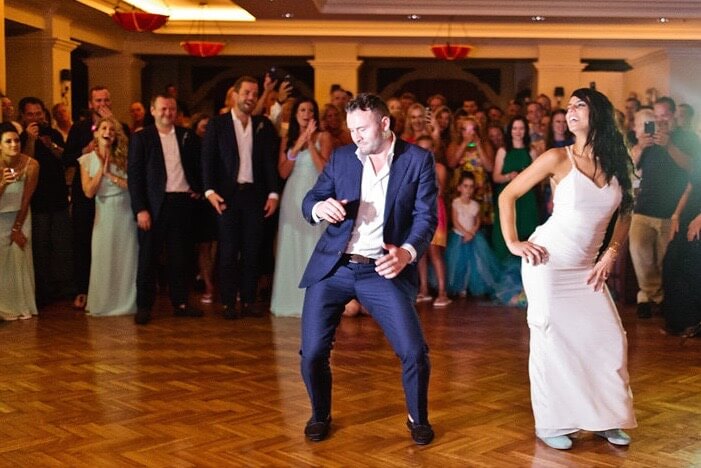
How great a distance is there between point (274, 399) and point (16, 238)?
9.78 ft

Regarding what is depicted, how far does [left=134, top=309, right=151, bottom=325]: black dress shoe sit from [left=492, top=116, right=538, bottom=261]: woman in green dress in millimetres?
2729

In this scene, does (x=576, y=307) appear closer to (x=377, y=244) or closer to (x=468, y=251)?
(x=377, y=244)

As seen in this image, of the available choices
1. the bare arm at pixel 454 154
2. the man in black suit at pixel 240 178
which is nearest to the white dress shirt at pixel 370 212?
the man in black suit at pixel 240 178

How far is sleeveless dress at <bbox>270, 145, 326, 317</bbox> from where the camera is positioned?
6773 millimetres

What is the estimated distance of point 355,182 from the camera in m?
3.74

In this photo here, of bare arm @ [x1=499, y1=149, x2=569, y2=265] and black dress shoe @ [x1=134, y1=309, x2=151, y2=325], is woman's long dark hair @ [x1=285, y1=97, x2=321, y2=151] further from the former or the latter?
bare arm @ [x1=499, y1=149, x2=569, y2=265]

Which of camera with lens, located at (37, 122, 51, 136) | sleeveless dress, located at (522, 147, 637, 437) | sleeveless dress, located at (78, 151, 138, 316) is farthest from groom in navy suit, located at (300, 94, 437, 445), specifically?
camera with lens, located at (37, 122, 51, 136)

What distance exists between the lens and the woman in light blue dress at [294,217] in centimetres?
676

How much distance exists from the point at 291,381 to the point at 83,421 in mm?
1088

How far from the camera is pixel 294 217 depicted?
678 cm

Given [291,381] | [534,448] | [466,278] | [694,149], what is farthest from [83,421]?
[694,149]

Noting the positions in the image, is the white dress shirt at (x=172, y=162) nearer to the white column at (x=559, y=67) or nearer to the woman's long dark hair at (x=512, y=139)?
the woman's long dark hair at (x=512, y=139)

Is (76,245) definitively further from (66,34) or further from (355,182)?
(66,34)

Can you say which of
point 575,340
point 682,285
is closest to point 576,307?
point 575,340
